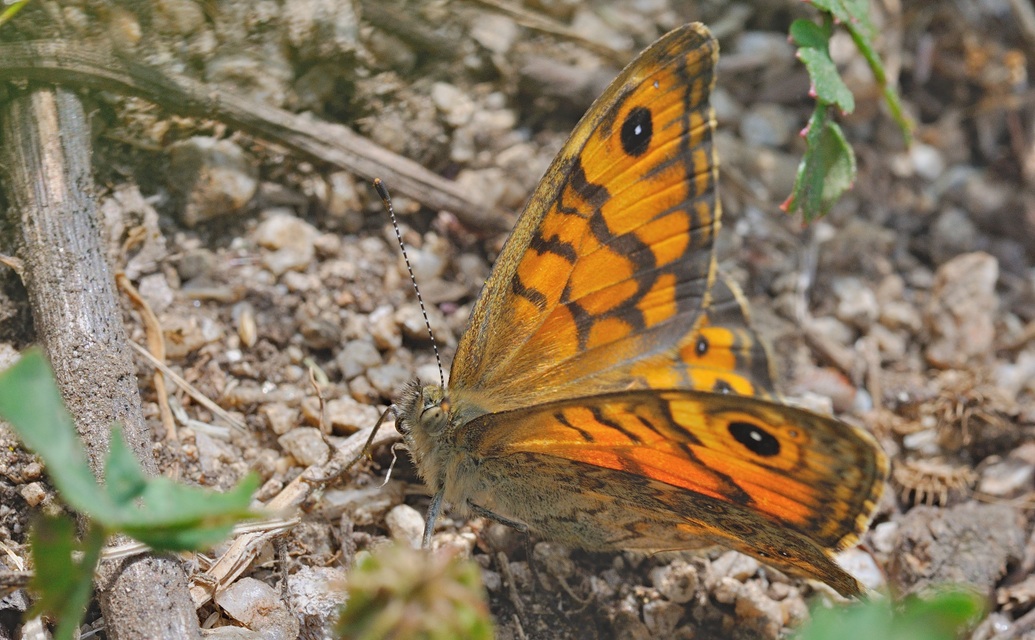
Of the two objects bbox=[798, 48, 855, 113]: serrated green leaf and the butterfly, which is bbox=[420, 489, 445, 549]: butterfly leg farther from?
bbox=[798, 48, 855, 113]: serrated green leaf

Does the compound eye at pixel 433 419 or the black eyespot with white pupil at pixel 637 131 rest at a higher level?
the black eyespot with white pupil at pixel 637 131

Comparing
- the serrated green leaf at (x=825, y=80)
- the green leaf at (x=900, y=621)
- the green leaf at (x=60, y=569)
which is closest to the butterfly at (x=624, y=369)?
the serrated green leaf at (x=825, y=80)

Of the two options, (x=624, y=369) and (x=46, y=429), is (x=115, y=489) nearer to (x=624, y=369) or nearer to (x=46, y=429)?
(x=46, y=429)

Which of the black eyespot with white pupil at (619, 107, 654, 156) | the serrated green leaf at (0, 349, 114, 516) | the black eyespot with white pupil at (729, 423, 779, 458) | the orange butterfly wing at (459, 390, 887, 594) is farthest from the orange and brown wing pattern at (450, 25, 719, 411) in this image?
the serrated green leaf at (0, 349, 114, 516)

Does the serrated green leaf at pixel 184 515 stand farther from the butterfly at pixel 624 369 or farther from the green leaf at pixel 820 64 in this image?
the green leaf at pixel 820 64

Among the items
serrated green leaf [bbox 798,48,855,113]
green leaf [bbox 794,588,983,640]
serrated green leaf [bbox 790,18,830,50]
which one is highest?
serrated green leaf [bbox 790,18,830,50]

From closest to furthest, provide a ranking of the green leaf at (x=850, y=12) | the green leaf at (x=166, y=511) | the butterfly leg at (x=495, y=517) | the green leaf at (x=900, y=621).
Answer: the green leaf at (x=900, y=621), the green leaf at (x=166, y=511), the butterfly leg at (x=495, y=517), the green leaf at (x=850, y=12)

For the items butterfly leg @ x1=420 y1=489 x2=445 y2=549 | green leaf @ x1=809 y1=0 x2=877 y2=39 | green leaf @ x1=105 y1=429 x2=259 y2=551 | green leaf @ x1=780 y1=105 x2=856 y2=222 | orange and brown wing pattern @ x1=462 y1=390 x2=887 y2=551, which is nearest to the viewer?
green leaf @ x1=105 y1=429 x2=259 y2=551
